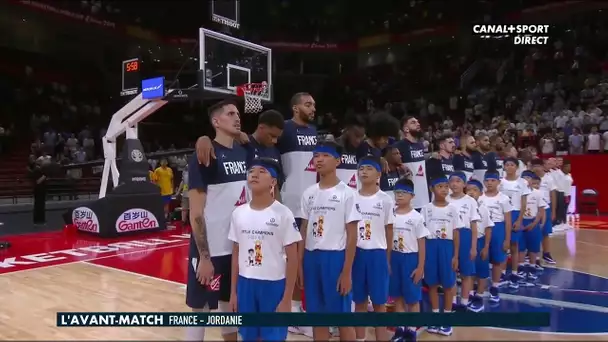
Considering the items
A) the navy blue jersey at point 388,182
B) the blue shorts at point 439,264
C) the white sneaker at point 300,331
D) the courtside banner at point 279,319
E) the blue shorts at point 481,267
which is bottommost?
the white sneaker at point 300,331

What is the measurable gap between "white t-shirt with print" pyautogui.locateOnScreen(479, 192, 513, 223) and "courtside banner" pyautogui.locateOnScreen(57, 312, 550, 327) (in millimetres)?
3656

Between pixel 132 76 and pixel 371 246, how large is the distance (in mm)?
8081

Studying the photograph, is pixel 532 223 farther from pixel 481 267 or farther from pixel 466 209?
pixel 466 209

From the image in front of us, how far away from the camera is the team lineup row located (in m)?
2.86

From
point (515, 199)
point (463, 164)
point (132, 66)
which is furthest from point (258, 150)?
point (132, 66)

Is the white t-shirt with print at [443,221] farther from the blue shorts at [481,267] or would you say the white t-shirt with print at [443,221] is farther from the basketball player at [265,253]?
the basketball player at [265,253]

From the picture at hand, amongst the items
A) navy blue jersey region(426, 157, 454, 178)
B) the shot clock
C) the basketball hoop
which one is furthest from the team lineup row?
the shot clock

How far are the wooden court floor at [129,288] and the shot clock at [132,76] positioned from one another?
300 centimetres

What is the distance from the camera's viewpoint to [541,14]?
19828 millimetres

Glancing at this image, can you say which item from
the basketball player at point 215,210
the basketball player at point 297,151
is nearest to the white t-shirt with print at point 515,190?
the basketball player at point 297,151

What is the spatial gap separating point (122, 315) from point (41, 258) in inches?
243

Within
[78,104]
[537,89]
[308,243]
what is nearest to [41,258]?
[308,243]

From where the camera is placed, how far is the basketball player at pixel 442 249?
4.52m

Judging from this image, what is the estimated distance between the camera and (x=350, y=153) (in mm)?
4387
